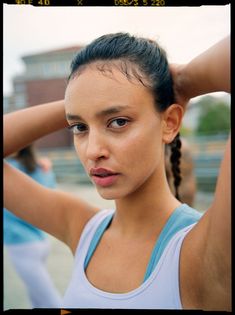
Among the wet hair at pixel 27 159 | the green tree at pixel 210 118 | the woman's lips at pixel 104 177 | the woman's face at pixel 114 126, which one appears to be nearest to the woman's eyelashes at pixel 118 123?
the woman's face at pixel 114 126

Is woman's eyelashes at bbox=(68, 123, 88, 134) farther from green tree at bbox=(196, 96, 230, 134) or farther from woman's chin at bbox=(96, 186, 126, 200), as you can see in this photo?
green tree at bbox=(196, 96, 230, 134)

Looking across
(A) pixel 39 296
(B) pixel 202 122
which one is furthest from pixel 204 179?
(B) pixel 202 122

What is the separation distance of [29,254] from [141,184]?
5.52 feet

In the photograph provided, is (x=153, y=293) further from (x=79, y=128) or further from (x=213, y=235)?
(x=79, y=128)

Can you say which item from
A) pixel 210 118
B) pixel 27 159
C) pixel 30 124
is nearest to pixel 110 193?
pixel 30 124

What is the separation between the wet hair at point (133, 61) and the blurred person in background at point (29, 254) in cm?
159

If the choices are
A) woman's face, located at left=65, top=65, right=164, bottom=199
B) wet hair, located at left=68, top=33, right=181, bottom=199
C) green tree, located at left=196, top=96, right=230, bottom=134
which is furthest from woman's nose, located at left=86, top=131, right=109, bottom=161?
green tree, located at left=196, top=96, right=230, bottom=134

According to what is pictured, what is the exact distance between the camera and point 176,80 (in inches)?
38.3

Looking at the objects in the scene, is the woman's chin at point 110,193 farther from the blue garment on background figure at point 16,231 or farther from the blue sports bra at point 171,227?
the blue garment on background figure at point 16,231

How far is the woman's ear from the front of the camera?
0.94 m

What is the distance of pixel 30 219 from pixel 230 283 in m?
0.68

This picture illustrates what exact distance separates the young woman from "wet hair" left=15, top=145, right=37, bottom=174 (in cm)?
168

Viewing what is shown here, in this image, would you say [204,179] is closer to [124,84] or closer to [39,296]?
[39,296]

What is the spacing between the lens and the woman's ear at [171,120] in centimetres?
94
